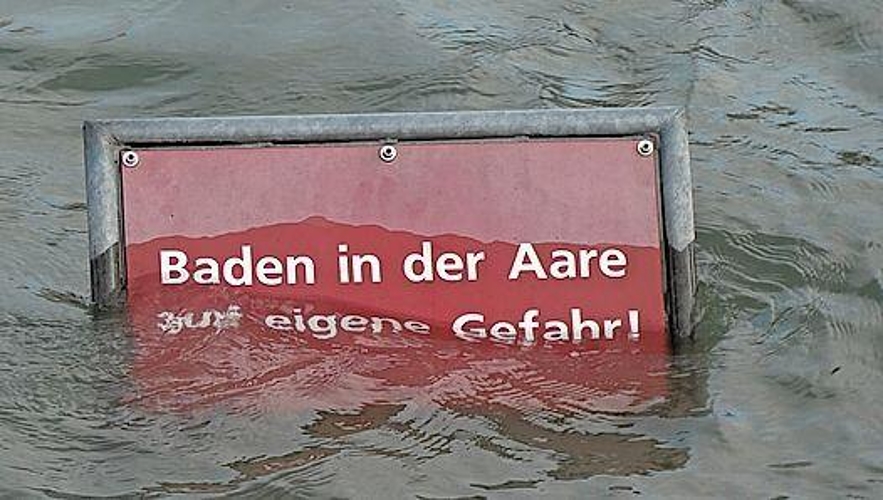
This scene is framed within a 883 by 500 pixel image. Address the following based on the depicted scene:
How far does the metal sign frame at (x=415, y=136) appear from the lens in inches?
143

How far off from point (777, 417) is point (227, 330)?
1.12m

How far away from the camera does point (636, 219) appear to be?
3.68 metres

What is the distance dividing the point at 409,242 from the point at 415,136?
0.21 metres

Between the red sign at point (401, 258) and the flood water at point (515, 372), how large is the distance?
0.29 ft

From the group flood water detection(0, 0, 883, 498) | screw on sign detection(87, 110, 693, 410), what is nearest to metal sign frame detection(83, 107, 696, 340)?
screw on sign detection(87, 110, 693, 410)

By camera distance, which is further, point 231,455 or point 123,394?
point 123,394

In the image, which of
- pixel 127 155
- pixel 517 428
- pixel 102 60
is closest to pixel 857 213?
pixel 517 428

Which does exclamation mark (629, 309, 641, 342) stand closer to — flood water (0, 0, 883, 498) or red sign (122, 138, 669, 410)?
red sign (122, 138, 669, 410)

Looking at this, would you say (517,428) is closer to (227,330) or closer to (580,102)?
(227,330)

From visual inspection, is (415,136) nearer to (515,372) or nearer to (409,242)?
(409,242)

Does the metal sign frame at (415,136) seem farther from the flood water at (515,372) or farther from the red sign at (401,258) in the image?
the flood water at (515,372)

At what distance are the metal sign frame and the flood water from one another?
0.47 feet

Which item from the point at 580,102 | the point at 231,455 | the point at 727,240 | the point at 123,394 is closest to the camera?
the point at 231,455

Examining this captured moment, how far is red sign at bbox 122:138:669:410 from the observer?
12.0ft
